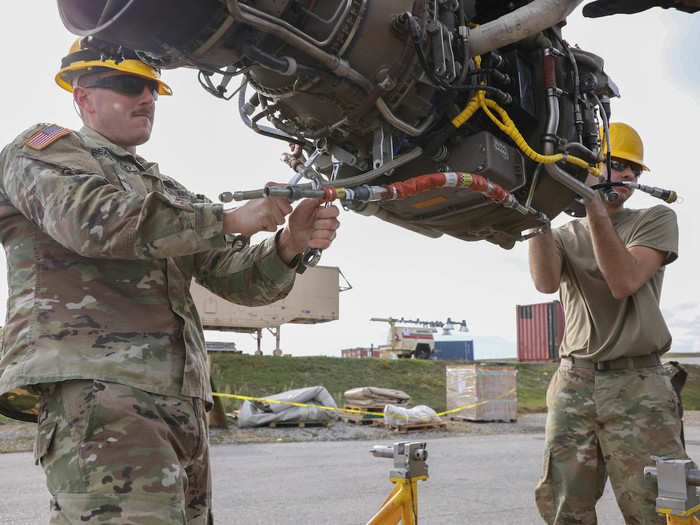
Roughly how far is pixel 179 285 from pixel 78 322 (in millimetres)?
320

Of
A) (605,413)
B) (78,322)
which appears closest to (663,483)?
(605,413)

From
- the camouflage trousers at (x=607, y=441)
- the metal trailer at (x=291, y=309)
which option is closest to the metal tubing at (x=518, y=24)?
the camouflage trousers at (x=607, y=441)

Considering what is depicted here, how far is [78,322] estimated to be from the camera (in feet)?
5.19

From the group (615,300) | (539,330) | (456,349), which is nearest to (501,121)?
(615,300)

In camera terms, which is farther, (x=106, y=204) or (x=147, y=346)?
(x=147, y=346)

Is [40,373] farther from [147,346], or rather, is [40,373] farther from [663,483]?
[663,483]

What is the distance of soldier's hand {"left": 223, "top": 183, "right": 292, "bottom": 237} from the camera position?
146 cm

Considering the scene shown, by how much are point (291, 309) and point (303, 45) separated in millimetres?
16270

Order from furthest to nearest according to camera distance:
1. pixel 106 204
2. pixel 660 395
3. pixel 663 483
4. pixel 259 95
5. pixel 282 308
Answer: pixel 282 308 < pixel 660 395 < pixel 663 483 < pixel 259 95 < pixel 106 204

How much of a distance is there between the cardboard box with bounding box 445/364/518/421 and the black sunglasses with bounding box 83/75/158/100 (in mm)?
9699

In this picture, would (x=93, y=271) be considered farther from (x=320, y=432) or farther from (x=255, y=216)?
(x=320, y=432)

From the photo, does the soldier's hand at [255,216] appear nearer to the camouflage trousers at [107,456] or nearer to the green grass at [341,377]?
the camouflage trousers at [107,456]

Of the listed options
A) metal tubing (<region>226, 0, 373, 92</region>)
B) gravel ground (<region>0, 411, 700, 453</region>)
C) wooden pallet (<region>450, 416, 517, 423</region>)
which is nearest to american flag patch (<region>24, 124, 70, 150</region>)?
metal tubing (<region>226, 0, 373, 92</region>)

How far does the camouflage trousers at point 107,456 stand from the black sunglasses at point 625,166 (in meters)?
2.24
